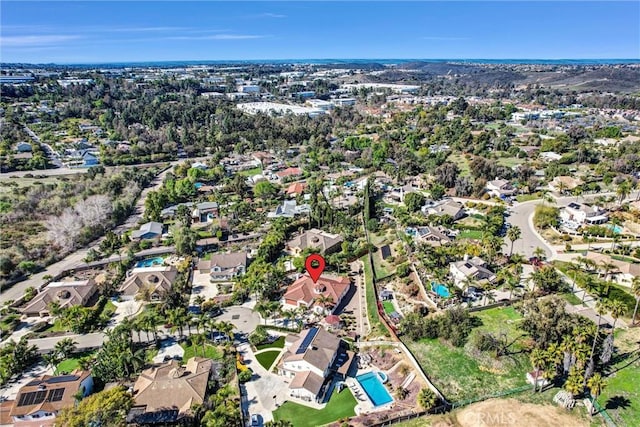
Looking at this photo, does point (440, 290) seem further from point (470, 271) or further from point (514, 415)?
point (514, 415)

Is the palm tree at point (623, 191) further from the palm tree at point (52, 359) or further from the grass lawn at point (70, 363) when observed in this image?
the palm tree at point (52, 359)

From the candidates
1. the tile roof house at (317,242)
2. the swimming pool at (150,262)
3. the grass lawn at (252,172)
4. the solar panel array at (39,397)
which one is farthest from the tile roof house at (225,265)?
the grass lawn at (252,172)

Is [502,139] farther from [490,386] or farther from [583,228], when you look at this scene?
[490,386]

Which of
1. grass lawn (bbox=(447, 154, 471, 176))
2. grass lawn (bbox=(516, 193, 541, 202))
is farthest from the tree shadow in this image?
grass lawn (bbox=(447, 154, 471, 176))

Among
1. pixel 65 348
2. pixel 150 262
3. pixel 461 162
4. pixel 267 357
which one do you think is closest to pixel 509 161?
pixel 461 162

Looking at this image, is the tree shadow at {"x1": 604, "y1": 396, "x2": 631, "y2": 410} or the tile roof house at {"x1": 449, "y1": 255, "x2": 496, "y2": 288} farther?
the tile roof house at {"x1": 449, "y1": 255, "x2": 496, "y2": 288}

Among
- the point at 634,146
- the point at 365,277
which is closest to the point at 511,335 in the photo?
the point at 365,277

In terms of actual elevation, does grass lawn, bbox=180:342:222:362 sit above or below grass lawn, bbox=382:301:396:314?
below

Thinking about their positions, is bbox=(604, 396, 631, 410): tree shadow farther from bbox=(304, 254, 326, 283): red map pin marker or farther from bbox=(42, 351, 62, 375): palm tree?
bbox=(42, 351, 62, 375): palm tree
